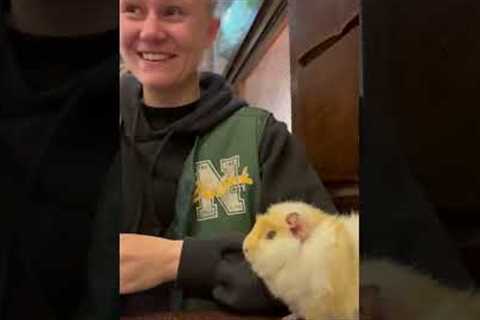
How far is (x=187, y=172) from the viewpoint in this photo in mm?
600

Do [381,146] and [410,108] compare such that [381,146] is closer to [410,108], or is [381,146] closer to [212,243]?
[410,108]

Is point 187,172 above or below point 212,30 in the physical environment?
below

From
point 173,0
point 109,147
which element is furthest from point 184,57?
point 109,147

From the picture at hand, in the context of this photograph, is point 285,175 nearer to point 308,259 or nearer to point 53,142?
point 308,259

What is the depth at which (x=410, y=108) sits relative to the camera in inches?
20.3

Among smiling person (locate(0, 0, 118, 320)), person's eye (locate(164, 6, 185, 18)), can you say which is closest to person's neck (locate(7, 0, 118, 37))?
smiling person (locate(0, 0, 118, 320))

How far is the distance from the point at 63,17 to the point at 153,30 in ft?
0.34

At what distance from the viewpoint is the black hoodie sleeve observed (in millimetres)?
577

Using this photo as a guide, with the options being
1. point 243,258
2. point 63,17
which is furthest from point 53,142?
point 243,258

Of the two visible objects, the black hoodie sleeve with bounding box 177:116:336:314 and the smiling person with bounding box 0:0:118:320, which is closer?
the smiling person with bounding box 0:0:118:320

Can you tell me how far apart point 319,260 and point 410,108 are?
13 cm

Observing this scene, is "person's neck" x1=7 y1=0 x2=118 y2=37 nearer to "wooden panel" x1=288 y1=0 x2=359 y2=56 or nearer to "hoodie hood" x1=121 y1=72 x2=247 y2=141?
"hoodie hood" x1=121 y1=72 x2=247 y2=141

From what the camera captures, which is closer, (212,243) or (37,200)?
(37,200)

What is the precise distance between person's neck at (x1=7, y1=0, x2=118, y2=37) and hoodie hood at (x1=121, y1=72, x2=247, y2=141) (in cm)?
10
